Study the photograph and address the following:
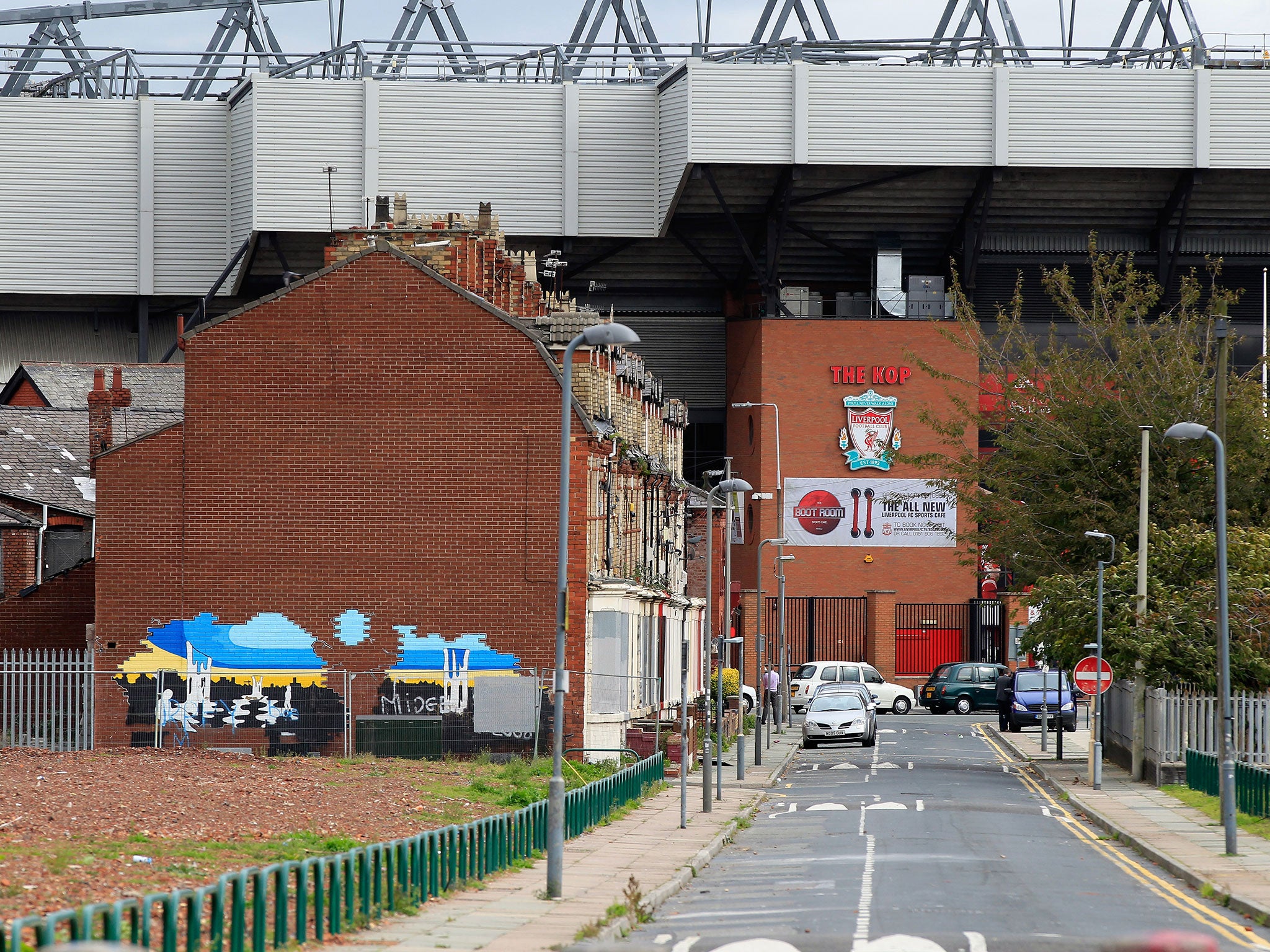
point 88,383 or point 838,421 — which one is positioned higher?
point 88,383

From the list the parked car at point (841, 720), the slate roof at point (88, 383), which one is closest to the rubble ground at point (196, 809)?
the parked car at point (841, 720)

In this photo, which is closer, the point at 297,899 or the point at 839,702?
the point at 297,899

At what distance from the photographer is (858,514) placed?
70438 millimetres

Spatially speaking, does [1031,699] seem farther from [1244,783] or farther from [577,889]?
[577,889]

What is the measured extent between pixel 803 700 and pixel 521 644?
32.5 meters

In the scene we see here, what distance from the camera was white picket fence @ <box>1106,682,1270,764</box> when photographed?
3078 centimetres

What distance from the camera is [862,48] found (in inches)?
2625

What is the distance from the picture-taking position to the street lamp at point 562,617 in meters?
17.0

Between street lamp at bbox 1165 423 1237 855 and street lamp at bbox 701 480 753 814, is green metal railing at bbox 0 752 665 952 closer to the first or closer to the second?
street lamp at bbox 701 480 753 814

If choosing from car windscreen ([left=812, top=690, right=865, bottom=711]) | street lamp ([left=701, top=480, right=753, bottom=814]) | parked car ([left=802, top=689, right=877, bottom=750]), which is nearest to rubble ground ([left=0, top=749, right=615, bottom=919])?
street lamp ([left=701, top=480, right=753, bottom=814])

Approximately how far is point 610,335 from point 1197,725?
68.6 feet

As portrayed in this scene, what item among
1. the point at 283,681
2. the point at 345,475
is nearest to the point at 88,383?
the point at 345,475

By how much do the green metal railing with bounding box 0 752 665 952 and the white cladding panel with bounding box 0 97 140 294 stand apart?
54733 millimetres

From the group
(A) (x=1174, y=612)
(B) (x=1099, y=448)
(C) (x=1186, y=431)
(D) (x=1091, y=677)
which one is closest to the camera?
(C) (x=1186, y=431)
